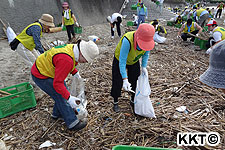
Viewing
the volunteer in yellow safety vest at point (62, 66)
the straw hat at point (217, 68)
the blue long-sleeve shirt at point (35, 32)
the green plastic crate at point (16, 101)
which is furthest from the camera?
the blue long-sleeve shirt at point (35, 32)

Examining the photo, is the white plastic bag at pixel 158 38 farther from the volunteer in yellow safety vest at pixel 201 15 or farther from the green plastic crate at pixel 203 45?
the volunteer in yellow safety vest at pixel 201 15

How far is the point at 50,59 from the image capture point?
2203mm

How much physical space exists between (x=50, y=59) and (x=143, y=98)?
5.71ft

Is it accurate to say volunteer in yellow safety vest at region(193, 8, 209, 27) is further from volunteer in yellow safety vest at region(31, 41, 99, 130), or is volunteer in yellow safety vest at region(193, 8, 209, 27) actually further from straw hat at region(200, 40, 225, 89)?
straw hat at region(200, 40, 225, 89)

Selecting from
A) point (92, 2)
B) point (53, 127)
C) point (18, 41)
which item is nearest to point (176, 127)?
point (53, 127)

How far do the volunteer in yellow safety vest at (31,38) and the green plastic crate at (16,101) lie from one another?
99cm

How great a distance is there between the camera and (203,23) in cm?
1086

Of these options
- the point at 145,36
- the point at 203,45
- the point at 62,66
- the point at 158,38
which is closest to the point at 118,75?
the point at 145,36

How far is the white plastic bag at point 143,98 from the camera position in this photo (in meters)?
2.72

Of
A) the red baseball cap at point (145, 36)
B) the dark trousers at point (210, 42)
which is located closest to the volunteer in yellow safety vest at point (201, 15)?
the dark trousers at point (210, 42)

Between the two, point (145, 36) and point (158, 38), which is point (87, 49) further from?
point (158, 38)

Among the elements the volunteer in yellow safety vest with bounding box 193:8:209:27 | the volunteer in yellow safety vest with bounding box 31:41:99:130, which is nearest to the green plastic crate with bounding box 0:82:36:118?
the volunteer in yellow safety vest with bounding box 31:41:99:130

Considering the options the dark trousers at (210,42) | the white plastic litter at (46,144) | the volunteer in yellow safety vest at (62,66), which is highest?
the volunteer in yellow safety vest at (62,66)

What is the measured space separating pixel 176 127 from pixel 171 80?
2.04 meters
